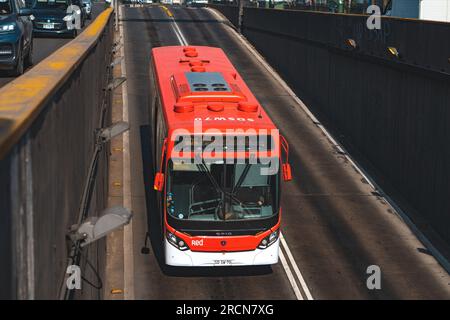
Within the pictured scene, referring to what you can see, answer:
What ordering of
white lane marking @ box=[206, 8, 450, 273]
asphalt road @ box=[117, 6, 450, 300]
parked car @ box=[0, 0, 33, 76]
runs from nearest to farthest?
asphalt road @ box=[117, 6, 450, 300] → parked car @ box=[0, 0, 33, 76] → white lane marking @ box=[206, 8, 450, 273]

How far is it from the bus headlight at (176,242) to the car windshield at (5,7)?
7550mm

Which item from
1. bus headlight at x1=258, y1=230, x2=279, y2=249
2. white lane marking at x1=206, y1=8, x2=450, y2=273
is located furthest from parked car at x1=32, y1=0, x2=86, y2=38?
bus headlight at x1=258, y1=230, x2=279, y2=249

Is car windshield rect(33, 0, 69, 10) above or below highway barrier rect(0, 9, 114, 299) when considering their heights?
above

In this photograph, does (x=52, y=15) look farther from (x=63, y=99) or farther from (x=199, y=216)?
(x=63, y=99)

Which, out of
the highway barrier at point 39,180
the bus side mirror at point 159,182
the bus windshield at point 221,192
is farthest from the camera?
the bus windshield at point 221,192

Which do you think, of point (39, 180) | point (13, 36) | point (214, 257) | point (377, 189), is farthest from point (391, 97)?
point (39, 180)

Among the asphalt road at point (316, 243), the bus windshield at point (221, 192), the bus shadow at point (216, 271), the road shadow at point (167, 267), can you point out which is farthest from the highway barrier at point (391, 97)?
the bus windshield at point (221, 192)

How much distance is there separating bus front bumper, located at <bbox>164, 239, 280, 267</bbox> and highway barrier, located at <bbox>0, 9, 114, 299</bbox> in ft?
24.8

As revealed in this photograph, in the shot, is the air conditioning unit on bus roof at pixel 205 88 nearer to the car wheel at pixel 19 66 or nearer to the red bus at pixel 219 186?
the red bus at pixel 219 186

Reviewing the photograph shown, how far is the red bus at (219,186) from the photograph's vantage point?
676 inches

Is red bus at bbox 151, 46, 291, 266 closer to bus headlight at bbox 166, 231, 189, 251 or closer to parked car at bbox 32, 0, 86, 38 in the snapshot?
bus headlight at bbox 166, 231, 189, 251

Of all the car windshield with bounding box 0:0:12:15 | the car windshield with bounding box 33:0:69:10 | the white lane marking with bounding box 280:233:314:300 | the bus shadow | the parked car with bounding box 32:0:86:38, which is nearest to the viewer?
the white lane marking with bounding box 280:233:314:300

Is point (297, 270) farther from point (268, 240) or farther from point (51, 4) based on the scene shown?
point (51, 4)

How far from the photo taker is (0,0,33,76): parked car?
64.2 feet
